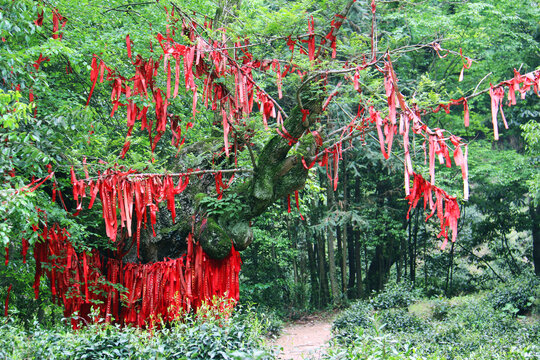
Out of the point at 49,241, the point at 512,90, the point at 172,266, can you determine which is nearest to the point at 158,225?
the point at 172,266

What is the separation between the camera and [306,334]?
467 inches

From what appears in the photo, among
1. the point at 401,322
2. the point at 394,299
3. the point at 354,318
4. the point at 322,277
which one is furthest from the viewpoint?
the point at 322,277

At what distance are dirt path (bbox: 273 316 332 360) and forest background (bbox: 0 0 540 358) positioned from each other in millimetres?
1116

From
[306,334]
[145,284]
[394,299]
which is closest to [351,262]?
[306,334]

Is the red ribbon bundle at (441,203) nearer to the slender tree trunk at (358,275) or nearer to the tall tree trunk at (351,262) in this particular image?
the slender tree trunk at (358,275)

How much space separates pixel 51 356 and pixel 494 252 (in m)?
16.1

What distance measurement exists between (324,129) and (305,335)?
221 inches

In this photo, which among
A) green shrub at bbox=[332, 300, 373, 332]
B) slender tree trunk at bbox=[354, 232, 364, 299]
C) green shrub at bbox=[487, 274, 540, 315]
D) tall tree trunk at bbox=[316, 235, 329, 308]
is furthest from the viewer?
tall tree trunk at bbox=[316, 235, 329, 308]

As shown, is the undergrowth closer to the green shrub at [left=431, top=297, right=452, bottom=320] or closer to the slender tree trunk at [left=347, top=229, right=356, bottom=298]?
the green shrub at [left=431, top=297, right=452, bottom=320]

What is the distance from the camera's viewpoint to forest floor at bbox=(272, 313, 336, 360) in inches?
377

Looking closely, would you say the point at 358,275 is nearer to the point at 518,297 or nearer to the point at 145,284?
the point at 518,297

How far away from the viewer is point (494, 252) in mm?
16359

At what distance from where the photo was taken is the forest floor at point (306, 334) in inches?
377

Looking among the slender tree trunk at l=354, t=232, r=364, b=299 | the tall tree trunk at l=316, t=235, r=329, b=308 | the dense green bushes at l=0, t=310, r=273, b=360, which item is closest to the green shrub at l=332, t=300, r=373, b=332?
the slender tree trunk at l=354, t=232, r=364, b=299
